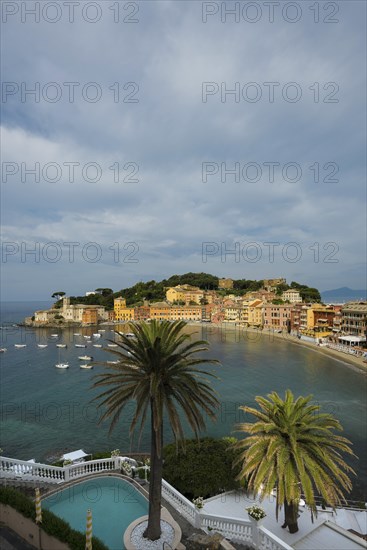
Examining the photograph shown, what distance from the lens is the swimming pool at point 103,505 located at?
38.6 feet

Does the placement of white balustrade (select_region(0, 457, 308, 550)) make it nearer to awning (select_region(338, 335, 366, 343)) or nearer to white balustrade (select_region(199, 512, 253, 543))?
white balustrade (select_region(199, 512, 253, 543))

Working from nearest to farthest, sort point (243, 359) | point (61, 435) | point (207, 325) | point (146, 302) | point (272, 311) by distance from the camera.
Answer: point (61, 435)
point (243, 359)
point (272, 311)
point (207, 325)
point (146, 302)

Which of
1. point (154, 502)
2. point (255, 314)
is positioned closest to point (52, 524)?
point (154, 502)

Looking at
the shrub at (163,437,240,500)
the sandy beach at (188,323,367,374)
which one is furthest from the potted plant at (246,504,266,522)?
the sandy beach at (188,323,367,374)

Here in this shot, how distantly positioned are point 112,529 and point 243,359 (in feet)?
200

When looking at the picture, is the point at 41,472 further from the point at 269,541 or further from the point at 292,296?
the point at 292,296

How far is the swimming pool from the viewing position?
11.8 m

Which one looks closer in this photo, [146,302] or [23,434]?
[23,434]

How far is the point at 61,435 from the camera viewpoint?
32.6 meters

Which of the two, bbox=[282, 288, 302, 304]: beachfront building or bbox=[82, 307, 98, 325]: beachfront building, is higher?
bbox=[282, 288, 302, 304]: beachfront building

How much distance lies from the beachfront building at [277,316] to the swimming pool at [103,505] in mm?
105938

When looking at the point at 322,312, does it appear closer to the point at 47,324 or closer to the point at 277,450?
the point at 277,450

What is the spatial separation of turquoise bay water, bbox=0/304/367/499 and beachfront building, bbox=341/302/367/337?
1406 centimetres

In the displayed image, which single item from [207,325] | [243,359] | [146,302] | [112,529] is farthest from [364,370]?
[146,302]
